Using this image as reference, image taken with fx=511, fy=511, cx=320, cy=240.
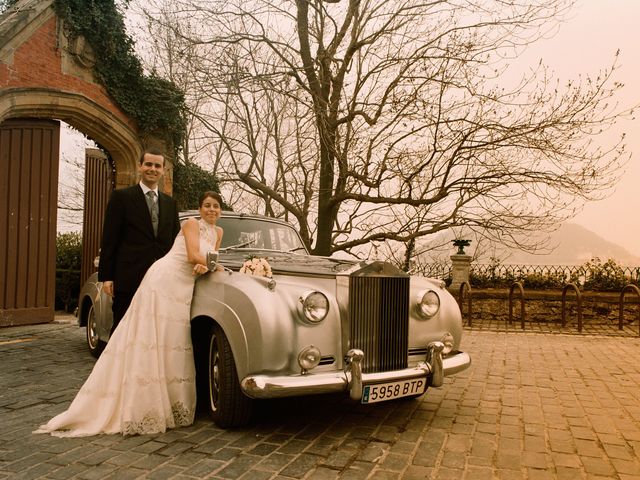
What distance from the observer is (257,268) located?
3.74 m

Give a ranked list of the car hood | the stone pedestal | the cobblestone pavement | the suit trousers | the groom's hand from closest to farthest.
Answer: the cobblestone pavement → the car hood → the groom's hand → the suit trousers → the stone pedestal

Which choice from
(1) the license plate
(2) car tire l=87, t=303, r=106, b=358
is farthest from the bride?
(2) car tire l=87, t=303, r=106, b=358

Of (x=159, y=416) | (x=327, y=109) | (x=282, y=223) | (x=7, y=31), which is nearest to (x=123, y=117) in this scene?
(x=7, y=31)

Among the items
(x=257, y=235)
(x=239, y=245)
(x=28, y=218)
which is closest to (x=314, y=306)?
(x=239, y=245)

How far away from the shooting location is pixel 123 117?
1028cm

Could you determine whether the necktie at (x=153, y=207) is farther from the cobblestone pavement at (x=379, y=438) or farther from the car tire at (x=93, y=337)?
the car tire at (x=93, y=337)

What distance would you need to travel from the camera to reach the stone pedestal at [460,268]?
43.2 feet

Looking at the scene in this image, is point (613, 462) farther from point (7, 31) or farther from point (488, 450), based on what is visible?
point (7, 31)

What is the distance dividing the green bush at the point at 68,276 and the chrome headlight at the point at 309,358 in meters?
9.95

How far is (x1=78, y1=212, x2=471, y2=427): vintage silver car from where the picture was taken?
3.26 metres

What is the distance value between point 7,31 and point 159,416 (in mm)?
7380

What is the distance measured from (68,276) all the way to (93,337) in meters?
6.12

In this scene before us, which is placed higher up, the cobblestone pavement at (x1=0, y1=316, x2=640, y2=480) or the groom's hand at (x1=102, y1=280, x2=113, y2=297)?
the groom's hand at (x1=102, y1=280, x2=113, y2=297)

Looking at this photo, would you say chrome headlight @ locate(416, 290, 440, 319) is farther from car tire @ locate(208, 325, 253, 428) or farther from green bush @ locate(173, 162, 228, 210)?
green bush @ locate(173, 162, 228, 210)
